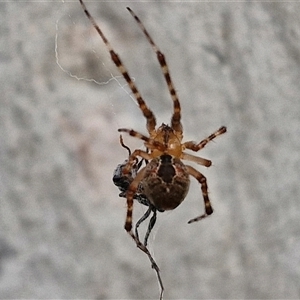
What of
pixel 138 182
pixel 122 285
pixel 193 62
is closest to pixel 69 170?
pixel 122 285

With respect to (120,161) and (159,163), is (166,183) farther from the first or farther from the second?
(120,161)

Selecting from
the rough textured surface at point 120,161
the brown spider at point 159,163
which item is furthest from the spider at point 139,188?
the rough textured surface at point 120,161

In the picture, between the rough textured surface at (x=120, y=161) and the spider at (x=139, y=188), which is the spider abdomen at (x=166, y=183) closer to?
the spider at (x=139, y=188)

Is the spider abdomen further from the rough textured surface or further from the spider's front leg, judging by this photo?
the rough textured surface

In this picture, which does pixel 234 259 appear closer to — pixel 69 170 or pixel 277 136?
pixel 277 136

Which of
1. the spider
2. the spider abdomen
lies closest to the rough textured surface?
the spider

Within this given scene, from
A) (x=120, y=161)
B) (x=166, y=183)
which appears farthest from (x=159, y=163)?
(x=120, y=161)
